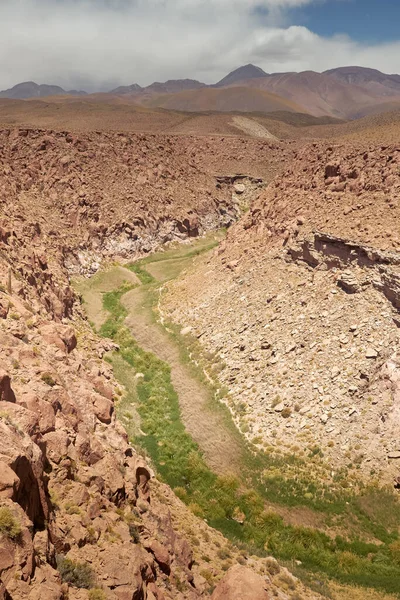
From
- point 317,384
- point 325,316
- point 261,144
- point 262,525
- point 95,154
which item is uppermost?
point 261,144

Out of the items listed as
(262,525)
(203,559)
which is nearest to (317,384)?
(262,525)

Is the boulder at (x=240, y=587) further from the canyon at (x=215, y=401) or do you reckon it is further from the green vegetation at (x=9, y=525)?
the green vegetation at (x=9, y=525)

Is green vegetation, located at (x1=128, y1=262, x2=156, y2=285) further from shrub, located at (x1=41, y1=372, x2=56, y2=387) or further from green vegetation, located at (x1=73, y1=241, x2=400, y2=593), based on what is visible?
shrub, located at (x1=41, y1=372, x2=56, y2=387)

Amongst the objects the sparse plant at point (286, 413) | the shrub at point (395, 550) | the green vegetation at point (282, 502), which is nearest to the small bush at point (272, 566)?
the green vegetation at point (282, 502)

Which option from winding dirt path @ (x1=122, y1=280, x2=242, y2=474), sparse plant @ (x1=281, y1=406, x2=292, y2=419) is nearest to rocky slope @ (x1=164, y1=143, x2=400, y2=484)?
sparse plant @ (x1=281, y1=406, x2=292, y2=419)

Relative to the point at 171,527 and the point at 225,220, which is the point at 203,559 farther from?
the point at 225,220

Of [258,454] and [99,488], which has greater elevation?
[99,488]
